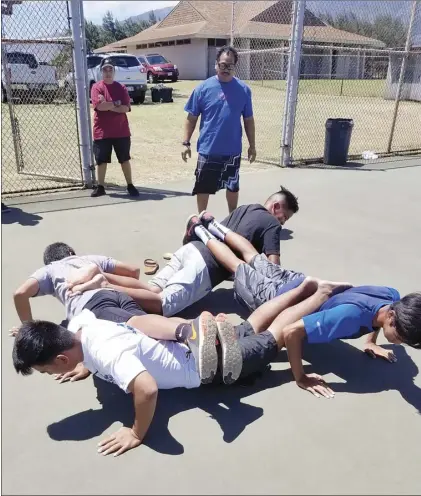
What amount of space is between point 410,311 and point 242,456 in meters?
1.10

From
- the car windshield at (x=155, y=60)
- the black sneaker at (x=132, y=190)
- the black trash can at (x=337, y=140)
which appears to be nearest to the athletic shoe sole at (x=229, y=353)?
the black sneaker at (x=132, y=190)

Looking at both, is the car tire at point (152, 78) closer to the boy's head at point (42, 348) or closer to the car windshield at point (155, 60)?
the car windshield at point (155, 60)

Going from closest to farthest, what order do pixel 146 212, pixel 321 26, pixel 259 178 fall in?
pixel 146 212, pixel 259 178, pixel 321 26

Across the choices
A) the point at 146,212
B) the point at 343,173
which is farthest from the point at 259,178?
the point at 146,212

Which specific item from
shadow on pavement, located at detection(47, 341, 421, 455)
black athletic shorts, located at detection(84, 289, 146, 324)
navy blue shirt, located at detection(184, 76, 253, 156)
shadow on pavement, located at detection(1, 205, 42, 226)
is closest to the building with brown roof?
navy blue shirt, located at detection(184, 76, 253, 156)

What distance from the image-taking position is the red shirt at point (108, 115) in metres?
6.32

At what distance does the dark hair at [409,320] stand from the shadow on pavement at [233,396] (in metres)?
0.52

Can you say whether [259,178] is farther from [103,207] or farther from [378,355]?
[378,355]

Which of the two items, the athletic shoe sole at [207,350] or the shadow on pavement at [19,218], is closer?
the athletic shoe sole at [207,350]

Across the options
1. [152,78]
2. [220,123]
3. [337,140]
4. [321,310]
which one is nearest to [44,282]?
[321,310]

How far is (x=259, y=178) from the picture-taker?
7.73 meters

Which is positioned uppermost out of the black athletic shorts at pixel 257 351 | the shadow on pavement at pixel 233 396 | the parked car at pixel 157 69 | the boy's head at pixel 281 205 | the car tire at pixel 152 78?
the parked car at pixel 157 69

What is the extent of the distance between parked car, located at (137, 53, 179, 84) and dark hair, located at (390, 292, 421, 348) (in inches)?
1061

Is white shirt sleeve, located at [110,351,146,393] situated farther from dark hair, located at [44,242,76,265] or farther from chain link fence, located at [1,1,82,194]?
chain link fence, located at [1,1,82,194]
